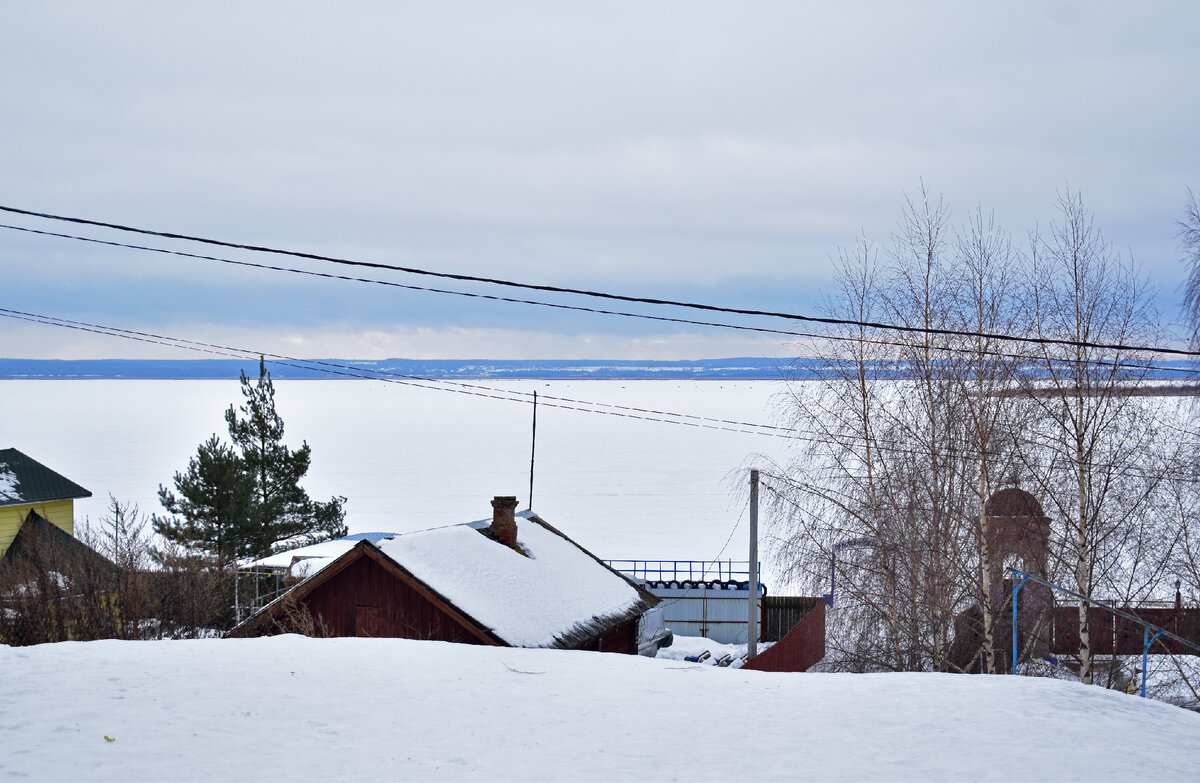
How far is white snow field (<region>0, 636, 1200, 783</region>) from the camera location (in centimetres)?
866

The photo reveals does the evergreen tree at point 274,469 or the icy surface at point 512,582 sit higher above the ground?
the evergreen tree at point 274,469

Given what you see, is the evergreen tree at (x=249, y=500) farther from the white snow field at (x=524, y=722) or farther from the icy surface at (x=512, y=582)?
the white snow field at (x=524, y=722)

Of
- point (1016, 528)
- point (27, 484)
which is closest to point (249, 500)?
point (27, 484)

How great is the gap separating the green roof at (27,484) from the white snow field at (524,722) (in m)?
20.3

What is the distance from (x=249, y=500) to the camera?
34.4 meters

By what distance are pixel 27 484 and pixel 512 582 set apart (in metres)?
20.0

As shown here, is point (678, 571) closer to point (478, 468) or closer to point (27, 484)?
point (27, 484)

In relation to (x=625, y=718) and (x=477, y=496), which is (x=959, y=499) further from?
(x=477, y=496)

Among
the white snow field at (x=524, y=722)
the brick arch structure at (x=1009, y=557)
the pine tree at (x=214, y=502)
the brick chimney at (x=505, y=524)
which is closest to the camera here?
the white snow field at (x=524, y=722)

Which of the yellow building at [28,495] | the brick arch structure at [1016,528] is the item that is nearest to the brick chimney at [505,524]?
the brick arch structure at [1016,528]

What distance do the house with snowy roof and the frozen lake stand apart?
18.7 ft

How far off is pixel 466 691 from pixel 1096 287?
17563 mm

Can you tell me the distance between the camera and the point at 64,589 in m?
22.2

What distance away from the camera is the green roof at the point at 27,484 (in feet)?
96.2
